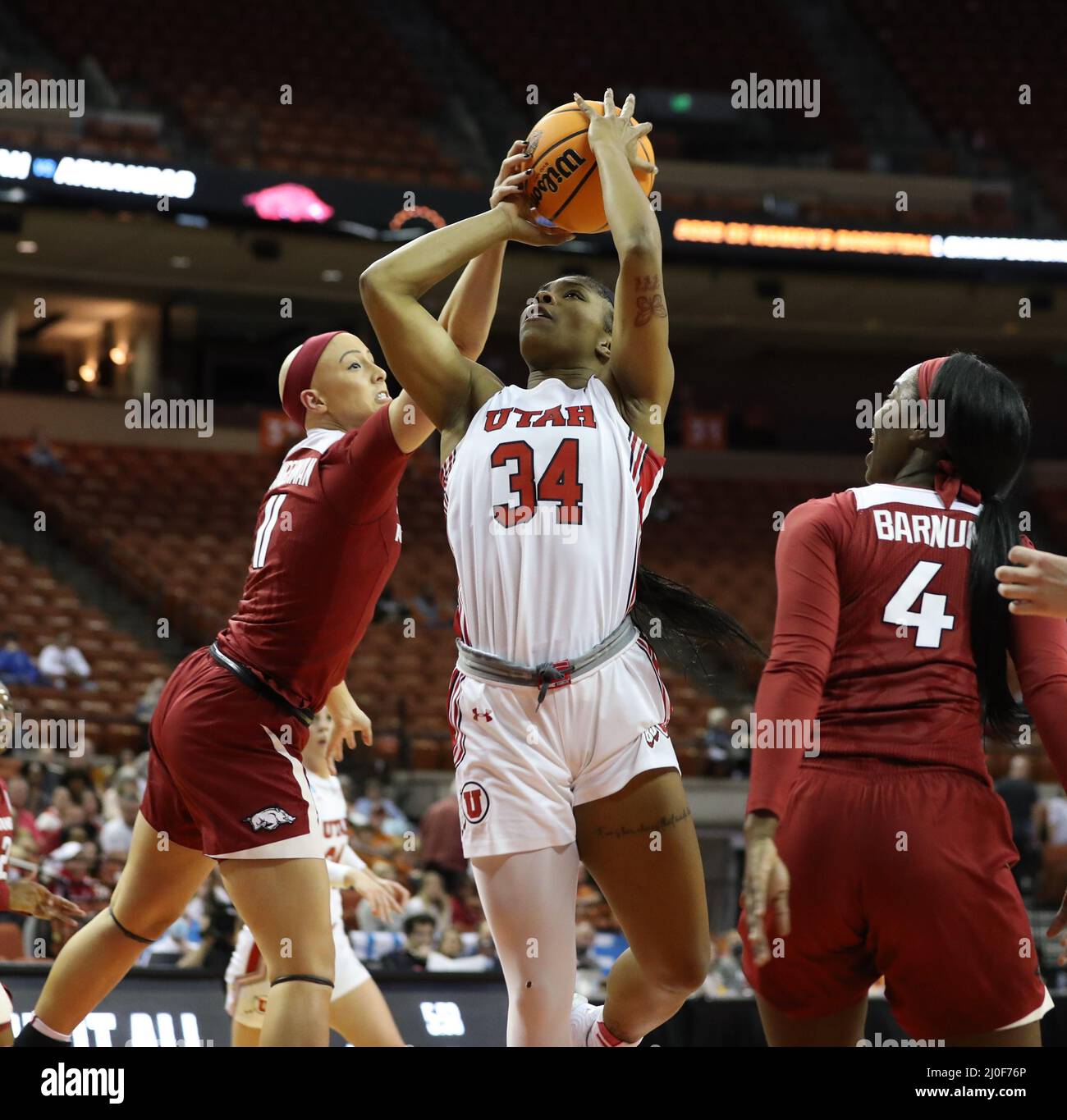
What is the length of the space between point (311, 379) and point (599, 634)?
1457 millimetres

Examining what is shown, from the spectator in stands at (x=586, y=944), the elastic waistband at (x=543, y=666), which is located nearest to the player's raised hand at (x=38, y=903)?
the elastic waistband at (x=543, y=666)

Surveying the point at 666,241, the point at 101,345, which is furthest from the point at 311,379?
the point at 101,345

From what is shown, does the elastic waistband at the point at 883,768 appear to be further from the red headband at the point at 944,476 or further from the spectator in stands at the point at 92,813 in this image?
the spectator in stands at the point at 92,813

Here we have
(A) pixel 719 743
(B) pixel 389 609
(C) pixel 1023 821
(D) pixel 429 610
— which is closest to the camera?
(C) pixel 1023 821

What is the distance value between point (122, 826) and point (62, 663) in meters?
4.03

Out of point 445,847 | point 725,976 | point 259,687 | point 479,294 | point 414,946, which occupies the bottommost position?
point 725,976

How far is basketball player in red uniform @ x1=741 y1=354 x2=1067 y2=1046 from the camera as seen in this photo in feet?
9.91

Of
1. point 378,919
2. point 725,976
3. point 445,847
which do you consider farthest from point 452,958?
point 725,976

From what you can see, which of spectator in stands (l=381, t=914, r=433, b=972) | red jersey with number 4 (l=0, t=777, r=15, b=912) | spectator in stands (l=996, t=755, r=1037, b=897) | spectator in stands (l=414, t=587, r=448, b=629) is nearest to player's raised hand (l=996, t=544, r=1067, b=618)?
red jersey with number 4 (l=0, t=777, r=15, b=912)

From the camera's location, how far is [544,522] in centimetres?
359

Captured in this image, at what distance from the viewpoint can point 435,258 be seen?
3.83 m

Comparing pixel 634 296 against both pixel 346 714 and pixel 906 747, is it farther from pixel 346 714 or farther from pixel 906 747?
pixel 346 714

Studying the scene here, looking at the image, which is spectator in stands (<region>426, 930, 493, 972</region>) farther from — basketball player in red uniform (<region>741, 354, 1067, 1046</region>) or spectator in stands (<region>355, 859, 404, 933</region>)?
basketball player in red uniform (<region>741, 354, 1067, 1046</region>)
